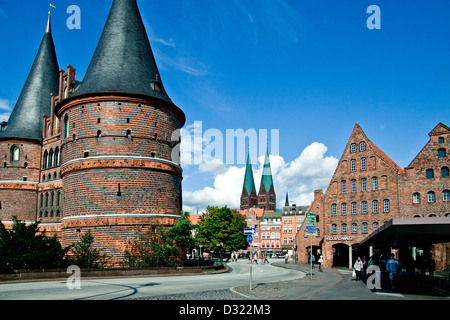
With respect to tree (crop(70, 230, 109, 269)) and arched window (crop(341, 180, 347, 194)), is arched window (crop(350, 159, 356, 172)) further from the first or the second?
tree (crop(70, 230, 109, 269))

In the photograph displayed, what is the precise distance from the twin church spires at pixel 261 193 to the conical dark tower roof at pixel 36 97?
390ft

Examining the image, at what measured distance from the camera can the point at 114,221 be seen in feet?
93.7

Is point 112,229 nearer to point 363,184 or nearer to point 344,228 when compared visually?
point 344,228

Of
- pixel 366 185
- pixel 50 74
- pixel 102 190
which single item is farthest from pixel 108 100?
pixel 366 185

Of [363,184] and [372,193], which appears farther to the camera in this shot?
[363,184]

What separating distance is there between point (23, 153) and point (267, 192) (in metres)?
128

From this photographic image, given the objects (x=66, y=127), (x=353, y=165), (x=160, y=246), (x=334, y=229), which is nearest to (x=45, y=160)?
(x=66, y=127)

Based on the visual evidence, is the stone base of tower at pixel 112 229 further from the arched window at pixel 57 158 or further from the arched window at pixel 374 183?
the arched window at pixel 374 183

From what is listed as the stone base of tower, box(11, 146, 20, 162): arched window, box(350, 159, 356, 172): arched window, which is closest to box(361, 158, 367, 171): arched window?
box(350, 159, 356, 172): arched window

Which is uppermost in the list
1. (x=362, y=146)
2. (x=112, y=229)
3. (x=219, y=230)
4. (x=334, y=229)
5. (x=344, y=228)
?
(x=362, y=146)

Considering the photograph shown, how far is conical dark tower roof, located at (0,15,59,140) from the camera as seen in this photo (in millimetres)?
40594

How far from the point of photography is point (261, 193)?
164500 mm
